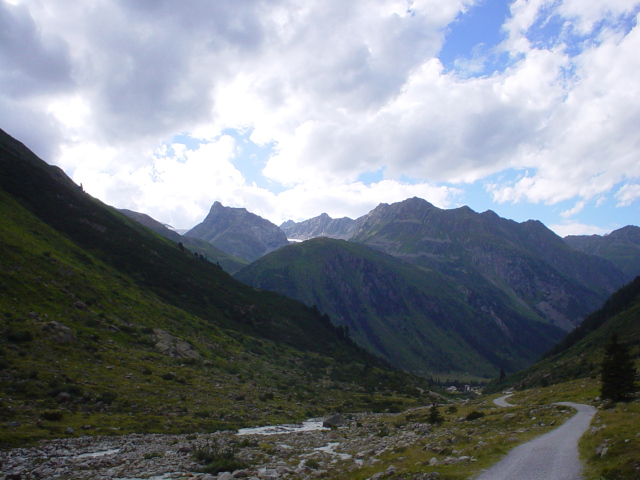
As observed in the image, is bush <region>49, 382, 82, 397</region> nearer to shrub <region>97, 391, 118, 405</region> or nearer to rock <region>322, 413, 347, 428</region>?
shrub <region>97, 391, 118, 405</region>

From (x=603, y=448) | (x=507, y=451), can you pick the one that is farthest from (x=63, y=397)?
(x=603, y=448)

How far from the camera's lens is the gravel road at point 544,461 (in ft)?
57.4

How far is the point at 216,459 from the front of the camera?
26500 millimetres

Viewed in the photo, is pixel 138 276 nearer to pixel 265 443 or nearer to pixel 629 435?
pixel 265 443

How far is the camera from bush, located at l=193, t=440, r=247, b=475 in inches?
971

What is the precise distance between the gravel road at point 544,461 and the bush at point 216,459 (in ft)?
53.7

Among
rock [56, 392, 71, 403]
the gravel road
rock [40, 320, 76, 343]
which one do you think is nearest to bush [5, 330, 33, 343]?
rock [40, 320, 76, 343]

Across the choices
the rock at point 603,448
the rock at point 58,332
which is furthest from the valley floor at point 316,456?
the rock at point 58,332

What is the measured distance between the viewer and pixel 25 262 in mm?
60656

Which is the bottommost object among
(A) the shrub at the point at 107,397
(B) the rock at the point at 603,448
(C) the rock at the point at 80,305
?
(A) the shrub at the point at 107,397

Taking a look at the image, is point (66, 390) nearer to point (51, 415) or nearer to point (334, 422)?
point (51, 415)

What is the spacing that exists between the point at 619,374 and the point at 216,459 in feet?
123

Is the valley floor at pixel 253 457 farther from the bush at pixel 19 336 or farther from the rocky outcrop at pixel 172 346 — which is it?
the rocky outcrop at pixel 172 346

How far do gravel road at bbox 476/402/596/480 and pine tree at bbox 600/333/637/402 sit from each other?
11.1 m
